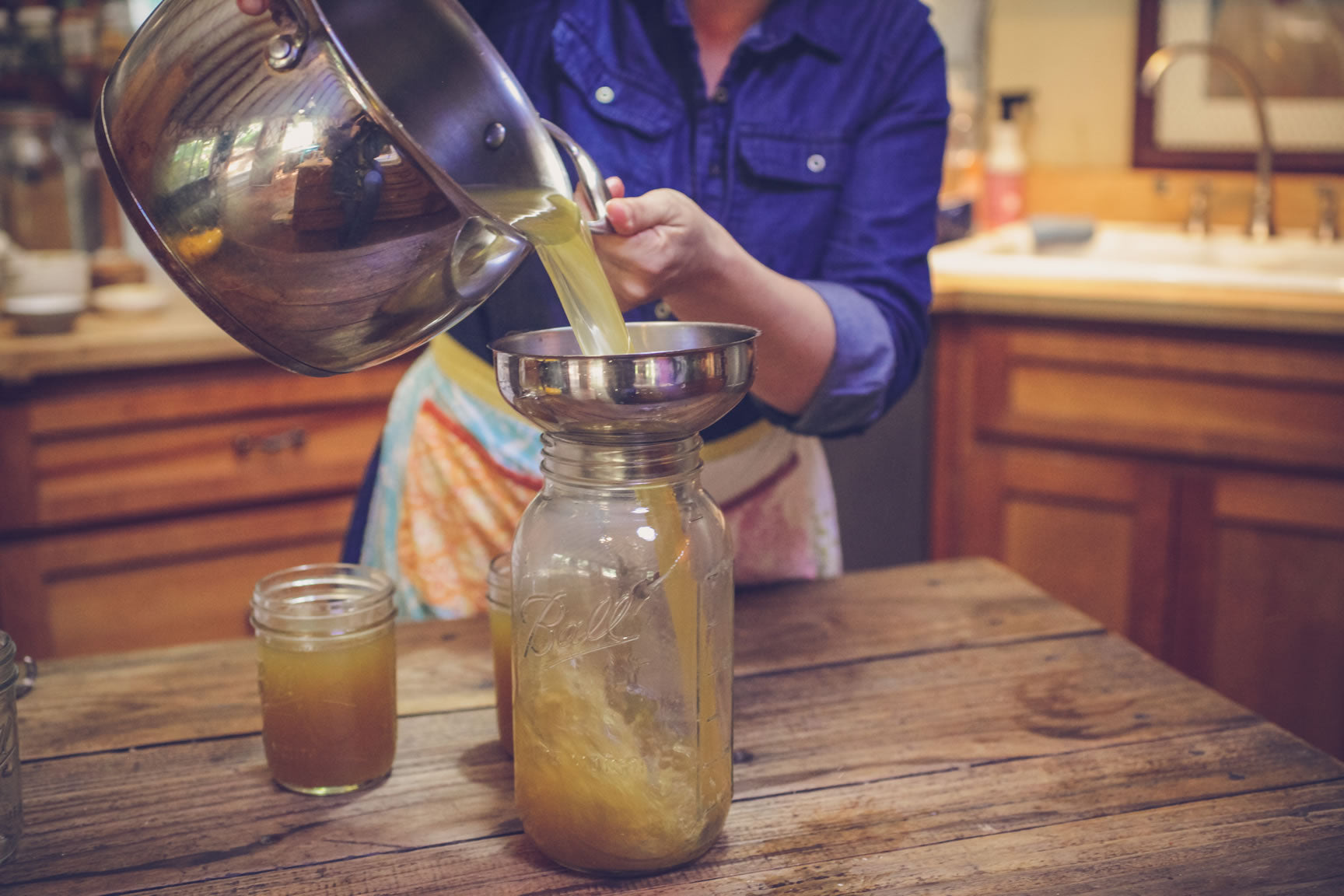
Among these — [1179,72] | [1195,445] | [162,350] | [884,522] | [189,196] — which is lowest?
[884,522]

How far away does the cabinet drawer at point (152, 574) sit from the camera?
1805 millimetres

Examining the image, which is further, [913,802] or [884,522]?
[884,522]

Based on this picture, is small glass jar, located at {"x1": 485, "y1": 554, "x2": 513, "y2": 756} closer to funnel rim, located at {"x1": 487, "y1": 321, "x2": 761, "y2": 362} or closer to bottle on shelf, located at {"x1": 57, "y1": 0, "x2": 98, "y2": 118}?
funnel rim, located at {"x1": 487, "y1": 321, "x2": 761, "y2": 362}

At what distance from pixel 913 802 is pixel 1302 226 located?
1889 millimetres

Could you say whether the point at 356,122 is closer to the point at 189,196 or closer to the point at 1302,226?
the point at 189,196

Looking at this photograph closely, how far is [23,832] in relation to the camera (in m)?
0.71

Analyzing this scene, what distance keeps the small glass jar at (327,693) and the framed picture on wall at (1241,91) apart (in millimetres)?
2067

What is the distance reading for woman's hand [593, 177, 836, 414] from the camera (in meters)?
0.74

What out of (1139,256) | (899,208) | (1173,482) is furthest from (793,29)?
(1139,256)

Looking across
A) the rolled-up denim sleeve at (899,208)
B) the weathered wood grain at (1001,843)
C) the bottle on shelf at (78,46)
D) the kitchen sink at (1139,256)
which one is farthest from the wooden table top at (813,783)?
the bottle on shelf at (78,46)

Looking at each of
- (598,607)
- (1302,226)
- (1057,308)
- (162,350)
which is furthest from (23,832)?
(1302,226)

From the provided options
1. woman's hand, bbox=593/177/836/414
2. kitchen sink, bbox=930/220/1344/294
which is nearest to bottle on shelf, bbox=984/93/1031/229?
kitchen sink, bbox=930/220/1344/294

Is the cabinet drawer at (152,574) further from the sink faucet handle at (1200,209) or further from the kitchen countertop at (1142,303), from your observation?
the sink faucet handle at (1200,209)

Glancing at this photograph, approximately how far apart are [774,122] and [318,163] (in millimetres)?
581
